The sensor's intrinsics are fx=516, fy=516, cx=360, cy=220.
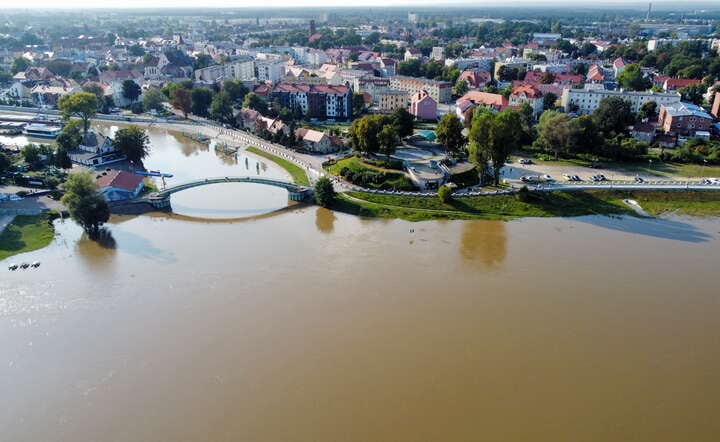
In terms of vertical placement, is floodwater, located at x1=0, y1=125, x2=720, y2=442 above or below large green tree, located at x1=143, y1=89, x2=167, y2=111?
below

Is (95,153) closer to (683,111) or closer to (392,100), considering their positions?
(392,100)

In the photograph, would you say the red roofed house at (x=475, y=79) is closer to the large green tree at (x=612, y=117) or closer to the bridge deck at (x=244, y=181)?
the large green tree at (x=612, y=117)

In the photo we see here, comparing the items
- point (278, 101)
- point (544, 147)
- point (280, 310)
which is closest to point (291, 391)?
point (280, 310)

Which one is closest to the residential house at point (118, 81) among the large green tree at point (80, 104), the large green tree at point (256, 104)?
the large green tree at point (80, 104)

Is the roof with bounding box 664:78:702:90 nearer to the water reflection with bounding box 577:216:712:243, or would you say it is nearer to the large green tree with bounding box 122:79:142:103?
the water reflection with bounding box 577:216:712:243

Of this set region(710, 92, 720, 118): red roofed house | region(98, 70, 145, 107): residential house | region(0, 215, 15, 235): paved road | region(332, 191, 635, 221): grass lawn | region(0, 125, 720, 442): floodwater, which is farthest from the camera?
region(98, 70, 145, 107): residential house

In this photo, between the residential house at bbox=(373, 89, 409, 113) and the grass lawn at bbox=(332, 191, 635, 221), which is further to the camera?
the residential house at bbox=(373, 89, 409, 113)

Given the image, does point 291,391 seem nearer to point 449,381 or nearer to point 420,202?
point 449,381

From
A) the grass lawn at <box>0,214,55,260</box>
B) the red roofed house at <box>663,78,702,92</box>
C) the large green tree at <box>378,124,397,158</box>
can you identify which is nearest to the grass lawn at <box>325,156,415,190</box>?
the large green tree at <box>378,124,397,158</box>
